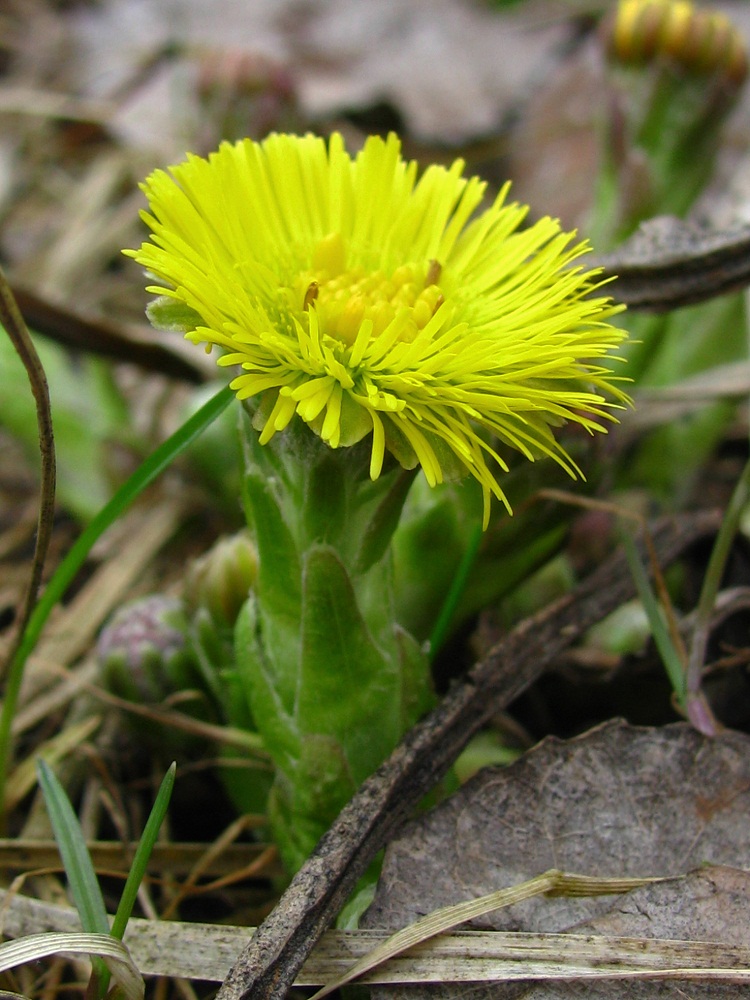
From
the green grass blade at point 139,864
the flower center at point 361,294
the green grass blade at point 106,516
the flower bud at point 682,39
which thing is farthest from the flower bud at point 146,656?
the flower bud at point 682,39

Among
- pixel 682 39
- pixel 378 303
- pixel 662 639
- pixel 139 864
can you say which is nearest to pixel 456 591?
pixel 662 639

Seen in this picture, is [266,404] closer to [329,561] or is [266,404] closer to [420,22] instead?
[329,561]

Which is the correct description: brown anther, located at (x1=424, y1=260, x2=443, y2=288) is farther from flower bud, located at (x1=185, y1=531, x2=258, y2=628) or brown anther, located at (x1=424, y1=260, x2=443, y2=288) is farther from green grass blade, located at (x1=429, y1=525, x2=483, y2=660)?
flower bud, located at (x1=185, y1=531, x2=258, y2=628)

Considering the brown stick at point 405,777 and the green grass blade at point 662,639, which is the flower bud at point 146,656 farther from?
the green grass blade at point 662,639

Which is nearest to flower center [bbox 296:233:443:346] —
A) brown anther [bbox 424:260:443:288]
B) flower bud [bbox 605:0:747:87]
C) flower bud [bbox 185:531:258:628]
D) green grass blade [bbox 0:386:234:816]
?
brown anther [bbox 424:260:443:288]

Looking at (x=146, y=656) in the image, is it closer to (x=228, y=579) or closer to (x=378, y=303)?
(x=228, y=579)

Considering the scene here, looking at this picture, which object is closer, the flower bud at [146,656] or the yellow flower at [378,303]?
the yellow flower at [378,303]
